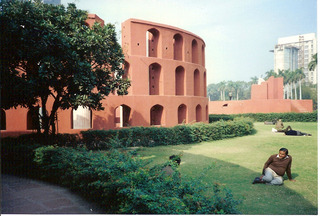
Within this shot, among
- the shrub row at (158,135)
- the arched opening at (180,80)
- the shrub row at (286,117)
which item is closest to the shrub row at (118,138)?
the shrub row at (158,135)

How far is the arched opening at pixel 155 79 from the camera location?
16.1 meters

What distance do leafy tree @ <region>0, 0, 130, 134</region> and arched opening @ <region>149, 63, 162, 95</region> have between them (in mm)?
7527

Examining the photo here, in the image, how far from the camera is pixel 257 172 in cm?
675

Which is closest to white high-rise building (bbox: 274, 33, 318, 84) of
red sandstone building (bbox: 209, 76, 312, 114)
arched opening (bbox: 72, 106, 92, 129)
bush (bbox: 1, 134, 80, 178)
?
bush (bbox: 1, 134, 80, 178)

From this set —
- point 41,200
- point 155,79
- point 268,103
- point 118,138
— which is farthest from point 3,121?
point 268,103

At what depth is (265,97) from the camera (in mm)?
31156

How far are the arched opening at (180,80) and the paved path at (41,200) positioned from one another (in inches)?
521

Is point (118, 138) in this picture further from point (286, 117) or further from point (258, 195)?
point (286, 117)

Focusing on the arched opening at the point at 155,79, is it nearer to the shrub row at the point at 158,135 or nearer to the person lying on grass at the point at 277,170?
the shrub row at the point at 158,135

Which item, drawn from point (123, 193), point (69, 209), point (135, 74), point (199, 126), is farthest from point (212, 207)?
point (135, 74)

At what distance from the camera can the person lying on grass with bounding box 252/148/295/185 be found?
5.57 metres

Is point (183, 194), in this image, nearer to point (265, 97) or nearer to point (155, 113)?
point (155, 113)

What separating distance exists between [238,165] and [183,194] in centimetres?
459

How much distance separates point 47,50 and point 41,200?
→ 13.9 ft
